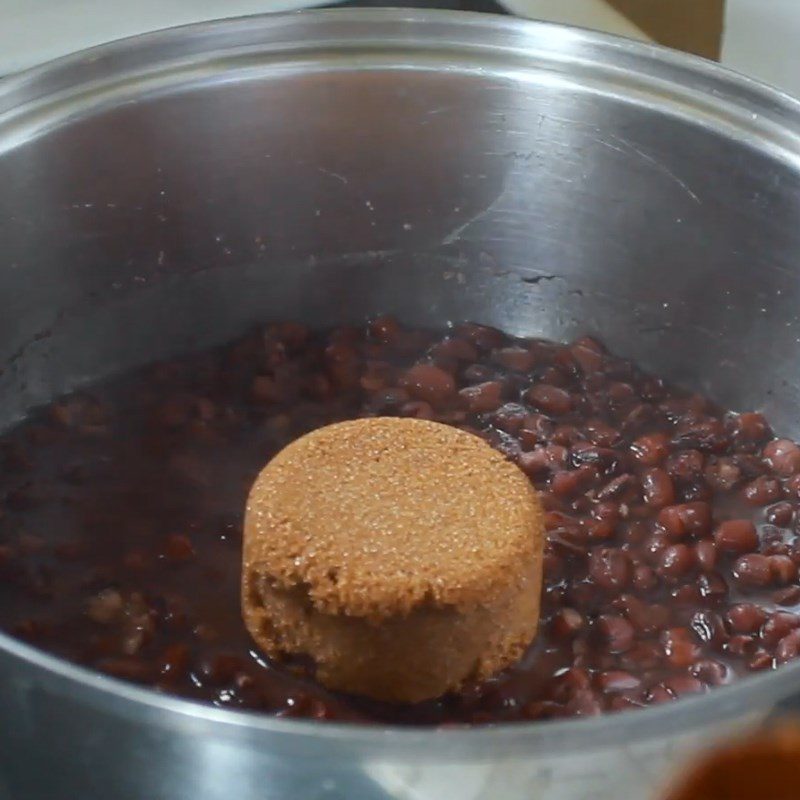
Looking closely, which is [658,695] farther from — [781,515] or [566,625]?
[781,515]

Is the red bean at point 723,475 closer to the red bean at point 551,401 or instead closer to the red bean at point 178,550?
the red bean at point 551,401

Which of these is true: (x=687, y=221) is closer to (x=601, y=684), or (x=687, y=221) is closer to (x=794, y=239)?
(x=794, y=239)

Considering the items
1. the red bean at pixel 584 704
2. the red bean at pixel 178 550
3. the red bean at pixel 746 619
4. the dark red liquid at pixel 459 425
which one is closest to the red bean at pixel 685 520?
the dark red liquid at pixel 459 425

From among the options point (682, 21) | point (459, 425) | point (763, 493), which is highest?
point (682, 21)

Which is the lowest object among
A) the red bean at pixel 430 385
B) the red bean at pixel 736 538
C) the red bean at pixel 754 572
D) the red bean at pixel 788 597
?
the red bean at pixel 788 597

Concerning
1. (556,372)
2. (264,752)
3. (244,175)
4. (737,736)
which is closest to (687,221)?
(556,372)

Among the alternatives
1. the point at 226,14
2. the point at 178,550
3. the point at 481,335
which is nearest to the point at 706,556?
the point at 481,335
